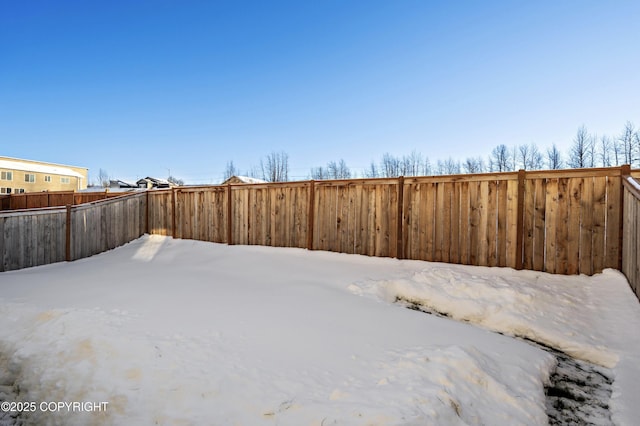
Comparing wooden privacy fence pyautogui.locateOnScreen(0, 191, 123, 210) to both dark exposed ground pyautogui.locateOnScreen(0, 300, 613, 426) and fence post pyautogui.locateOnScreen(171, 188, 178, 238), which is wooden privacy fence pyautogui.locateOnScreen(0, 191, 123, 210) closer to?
fence post pyautogui.locateOnScreen(171, 188, 178, 238)

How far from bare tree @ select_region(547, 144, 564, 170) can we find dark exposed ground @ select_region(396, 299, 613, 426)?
3804cm

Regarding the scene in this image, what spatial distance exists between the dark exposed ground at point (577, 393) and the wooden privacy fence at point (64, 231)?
956 cm

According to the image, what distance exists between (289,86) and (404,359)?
1896 centimetres

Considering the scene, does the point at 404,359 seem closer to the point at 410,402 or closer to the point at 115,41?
the point at 410,402

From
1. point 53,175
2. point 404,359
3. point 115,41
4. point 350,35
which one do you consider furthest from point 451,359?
point 53,175

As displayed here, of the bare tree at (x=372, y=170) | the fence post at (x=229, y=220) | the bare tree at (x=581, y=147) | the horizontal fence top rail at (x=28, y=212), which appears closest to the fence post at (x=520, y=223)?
the fence post at (x=229, y=220)

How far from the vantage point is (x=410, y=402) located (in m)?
1.86

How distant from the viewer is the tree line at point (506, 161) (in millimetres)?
27391

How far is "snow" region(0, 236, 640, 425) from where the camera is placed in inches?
76.4

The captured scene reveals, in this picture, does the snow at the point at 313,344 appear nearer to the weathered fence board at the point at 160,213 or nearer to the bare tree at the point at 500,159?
the weathered fence board at the point at 160,213

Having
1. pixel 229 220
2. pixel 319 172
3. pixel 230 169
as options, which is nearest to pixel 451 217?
pixel 229 220

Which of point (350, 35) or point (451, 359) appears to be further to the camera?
point (350, 35)

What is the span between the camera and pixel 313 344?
2.74 m

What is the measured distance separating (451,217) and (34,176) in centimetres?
4716
